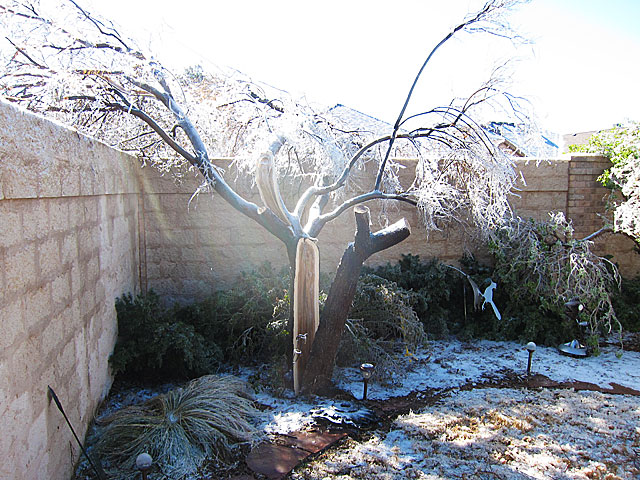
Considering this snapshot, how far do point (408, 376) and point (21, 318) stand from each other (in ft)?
11.2

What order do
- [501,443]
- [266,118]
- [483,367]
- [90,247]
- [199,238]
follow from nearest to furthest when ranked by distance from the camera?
1. [501,443]
2. [90,247]
3. [266,118]
4. [483,367]
5. [199,238]

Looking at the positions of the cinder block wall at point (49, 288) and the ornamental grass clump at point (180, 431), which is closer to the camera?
the cinder block wall at point (49, 288)

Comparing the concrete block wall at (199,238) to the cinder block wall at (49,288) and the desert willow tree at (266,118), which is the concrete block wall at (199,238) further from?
the cinder block wall at (49,288)

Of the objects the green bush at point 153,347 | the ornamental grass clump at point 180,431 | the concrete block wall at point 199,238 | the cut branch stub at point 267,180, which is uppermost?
the cut branch stub at point 267,180

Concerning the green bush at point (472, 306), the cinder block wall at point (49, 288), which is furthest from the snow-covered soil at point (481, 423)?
the cinder block wall at point (49, 288)

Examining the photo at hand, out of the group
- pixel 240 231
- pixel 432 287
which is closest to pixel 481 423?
pixel 432 287

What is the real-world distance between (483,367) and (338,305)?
1909 millimetres

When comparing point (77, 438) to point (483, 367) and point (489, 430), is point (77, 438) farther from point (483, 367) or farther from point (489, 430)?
point (483, 367)

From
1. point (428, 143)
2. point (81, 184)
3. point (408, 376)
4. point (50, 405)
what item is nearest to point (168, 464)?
point (50, 405)

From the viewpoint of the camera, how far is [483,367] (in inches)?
189

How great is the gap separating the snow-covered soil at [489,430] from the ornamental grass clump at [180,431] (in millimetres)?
327

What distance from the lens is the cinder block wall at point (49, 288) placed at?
193cm

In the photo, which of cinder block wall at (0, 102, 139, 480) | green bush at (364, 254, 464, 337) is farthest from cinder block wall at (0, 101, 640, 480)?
green bush at (364, 254, 464, 337)

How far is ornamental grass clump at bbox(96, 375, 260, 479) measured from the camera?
2.88 meters
